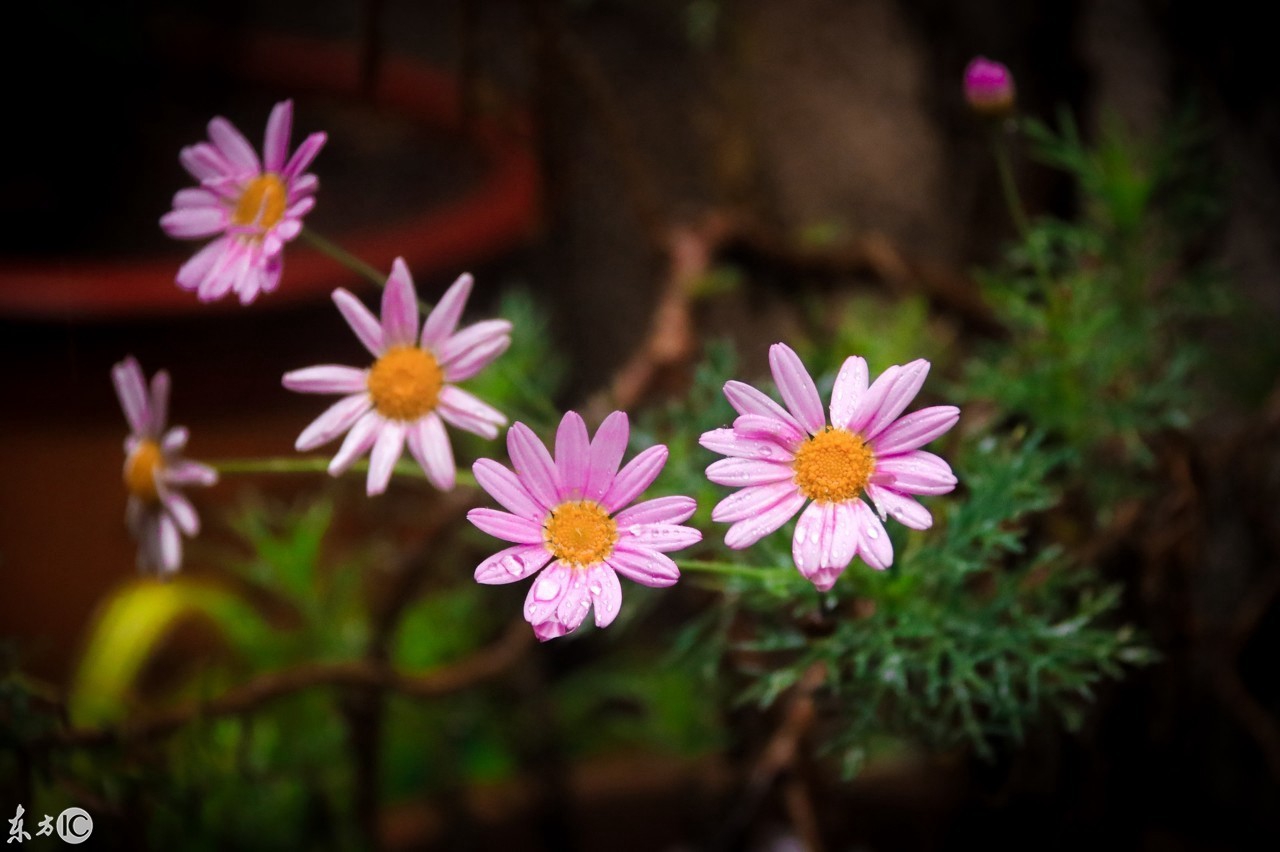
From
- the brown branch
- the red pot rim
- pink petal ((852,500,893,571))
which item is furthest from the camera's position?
the red pot rim

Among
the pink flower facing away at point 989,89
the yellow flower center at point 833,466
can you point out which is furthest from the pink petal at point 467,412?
the pink flower facing away at point 989,89

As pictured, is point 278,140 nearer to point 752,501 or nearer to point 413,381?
point 413,381

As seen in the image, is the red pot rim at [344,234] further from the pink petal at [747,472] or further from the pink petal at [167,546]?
the pink petal at [747,472]

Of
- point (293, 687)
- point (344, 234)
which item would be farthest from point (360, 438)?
point (344, 234)

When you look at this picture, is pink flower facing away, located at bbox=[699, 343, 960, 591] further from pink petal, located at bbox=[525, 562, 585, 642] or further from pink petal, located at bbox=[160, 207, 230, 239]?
pink petal, located at bbox=[160, 207, 230, 239]

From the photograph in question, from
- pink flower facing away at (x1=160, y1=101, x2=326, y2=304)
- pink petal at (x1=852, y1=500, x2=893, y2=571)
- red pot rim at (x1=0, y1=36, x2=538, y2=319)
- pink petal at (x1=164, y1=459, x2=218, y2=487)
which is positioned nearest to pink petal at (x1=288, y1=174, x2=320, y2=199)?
pink flower facing away at (x1=160, y1=101, x2=326, y2=304)
